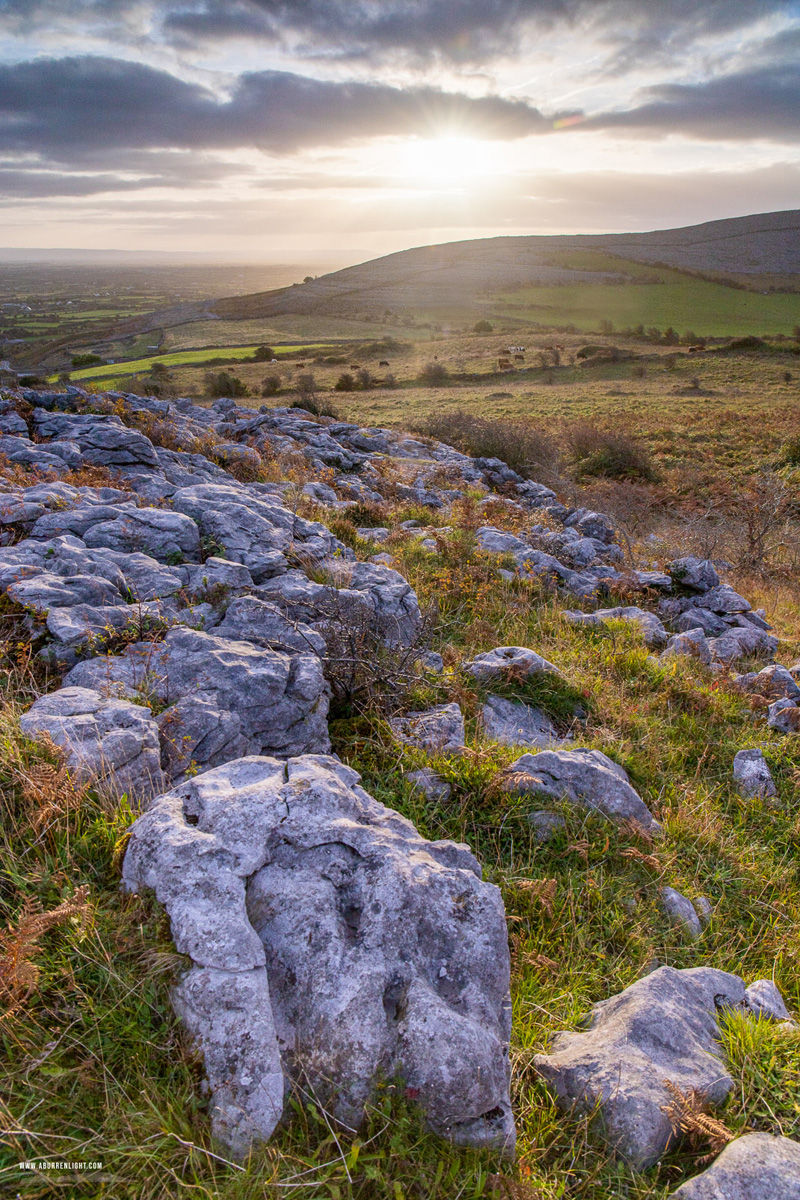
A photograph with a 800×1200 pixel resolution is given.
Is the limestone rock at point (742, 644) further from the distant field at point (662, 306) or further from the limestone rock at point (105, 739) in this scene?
the distant field at point (662, 306)

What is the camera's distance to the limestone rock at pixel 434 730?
4684 mm

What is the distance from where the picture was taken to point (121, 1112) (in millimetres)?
2031

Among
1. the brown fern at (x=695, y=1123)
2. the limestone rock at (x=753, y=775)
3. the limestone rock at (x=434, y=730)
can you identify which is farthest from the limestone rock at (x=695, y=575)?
the brown fern at (x=695, y=1123)

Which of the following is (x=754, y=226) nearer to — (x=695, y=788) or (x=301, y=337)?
(x=301, y=337)

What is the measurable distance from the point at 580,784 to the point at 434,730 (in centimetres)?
117

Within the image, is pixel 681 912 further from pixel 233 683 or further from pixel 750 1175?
pixel 233 683

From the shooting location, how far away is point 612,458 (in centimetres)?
2488

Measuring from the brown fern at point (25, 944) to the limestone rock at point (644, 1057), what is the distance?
213 cm

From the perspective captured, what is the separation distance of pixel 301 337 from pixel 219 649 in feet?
285

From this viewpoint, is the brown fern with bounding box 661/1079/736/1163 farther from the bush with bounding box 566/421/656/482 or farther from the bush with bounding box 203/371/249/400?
the bush with bounding box 203/371/249/400

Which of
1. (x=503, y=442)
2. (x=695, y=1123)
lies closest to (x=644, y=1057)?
(x=695, y=1123)

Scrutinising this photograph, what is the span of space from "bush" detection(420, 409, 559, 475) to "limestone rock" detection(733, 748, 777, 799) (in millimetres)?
16749

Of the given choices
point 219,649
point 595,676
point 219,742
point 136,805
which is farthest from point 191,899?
point 595,676

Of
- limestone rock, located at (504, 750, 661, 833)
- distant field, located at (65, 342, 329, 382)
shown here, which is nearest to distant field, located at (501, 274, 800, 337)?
distant field, located at (65, 342, 329, 382)
